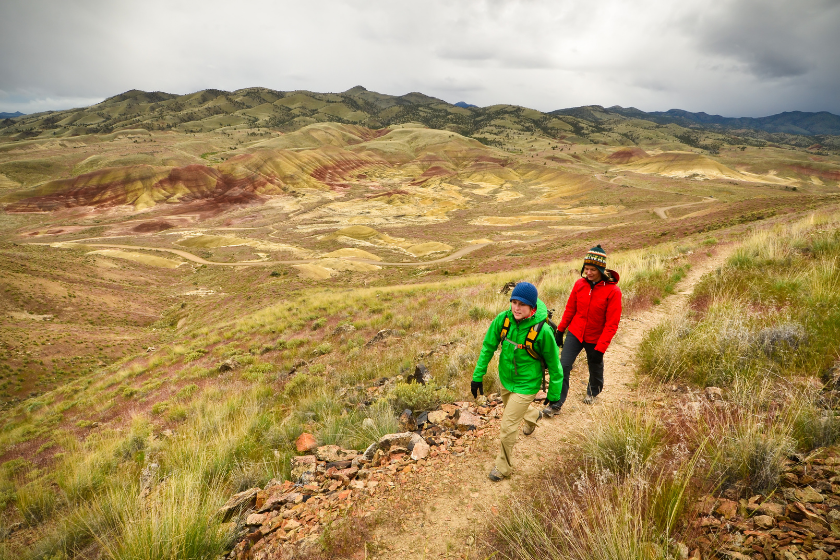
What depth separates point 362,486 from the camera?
13.1ft

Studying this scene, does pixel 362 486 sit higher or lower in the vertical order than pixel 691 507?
A: lower

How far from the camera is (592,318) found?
5.19 metres

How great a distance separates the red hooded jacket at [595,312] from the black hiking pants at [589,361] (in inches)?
4.3

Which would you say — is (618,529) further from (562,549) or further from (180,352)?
(180,352)

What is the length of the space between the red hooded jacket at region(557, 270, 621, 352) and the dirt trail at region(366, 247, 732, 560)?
0.95 meters

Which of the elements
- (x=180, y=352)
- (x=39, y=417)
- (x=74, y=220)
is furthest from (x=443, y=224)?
(x=74, y=220)

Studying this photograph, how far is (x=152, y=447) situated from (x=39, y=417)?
1299cm

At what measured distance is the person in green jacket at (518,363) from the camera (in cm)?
391

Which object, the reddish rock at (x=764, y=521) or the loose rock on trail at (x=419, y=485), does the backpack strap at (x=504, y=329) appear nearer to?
the loose rock on trail at (x=419, y=485)

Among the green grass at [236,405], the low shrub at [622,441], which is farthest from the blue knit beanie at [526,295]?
the green grass at [236,405]

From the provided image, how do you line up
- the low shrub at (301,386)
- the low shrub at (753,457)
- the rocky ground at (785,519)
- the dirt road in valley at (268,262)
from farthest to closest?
the dirt road in valley at (268,262)
the low shrub at (301,386)
the low shrub at (753,457)
the rocky ground at (785,519)

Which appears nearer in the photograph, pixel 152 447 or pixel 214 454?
pixel 214 454

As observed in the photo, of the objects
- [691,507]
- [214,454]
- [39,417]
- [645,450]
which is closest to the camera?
[691,507]

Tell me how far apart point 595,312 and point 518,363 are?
1819mm
